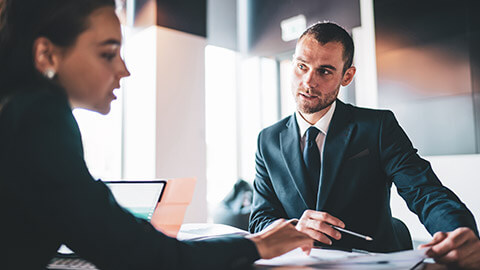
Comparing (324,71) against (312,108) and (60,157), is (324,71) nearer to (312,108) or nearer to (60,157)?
(312,108)

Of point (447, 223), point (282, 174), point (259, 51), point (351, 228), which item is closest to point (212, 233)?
point (282, 174)

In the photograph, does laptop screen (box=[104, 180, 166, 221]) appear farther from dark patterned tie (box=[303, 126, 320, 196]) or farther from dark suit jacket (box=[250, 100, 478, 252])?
dark patterned tie (box=[303, 126, 320, 196])

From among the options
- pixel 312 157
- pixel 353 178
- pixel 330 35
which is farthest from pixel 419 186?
pixel 330 35

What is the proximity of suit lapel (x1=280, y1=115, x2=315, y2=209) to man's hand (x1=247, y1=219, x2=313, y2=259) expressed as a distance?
0.57 meters

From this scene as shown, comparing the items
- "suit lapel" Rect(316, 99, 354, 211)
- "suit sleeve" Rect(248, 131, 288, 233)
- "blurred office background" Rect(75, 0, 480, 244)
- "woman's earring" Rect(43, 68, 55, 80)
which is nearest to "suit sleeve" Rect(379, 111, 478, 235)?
"suit lapel" Rect(316, 99, 354, 211)

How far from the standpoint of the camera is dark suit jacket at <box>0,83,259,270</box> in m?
0.58

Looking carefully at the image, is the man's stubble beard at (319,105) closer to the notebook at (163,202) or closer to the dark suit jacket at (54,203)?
the notebook at (163,202)

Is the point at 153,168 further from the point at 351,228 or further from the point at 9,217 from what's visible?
the point at 9,217

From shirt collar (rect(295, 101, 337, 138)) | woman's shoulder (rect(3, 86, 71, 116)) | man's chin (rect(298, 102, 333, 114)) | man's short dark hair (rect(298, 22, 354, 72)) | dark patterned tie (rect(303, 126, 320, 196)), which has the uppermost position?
man's short dark hair (rect(298, 22, 354, 72))

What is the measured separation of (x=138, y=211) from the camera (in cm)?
117

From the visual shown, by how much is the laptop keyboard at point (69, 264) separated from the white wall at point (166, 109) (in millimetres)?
3159

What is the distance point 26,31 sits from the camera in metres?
0.65

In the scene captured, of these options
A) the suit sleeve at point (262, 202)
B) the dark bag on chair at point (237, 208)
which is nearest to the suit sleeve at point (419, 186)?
the suit sleeve at point (262, 202)

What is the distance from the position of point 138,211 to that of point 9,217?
22.7 inches
